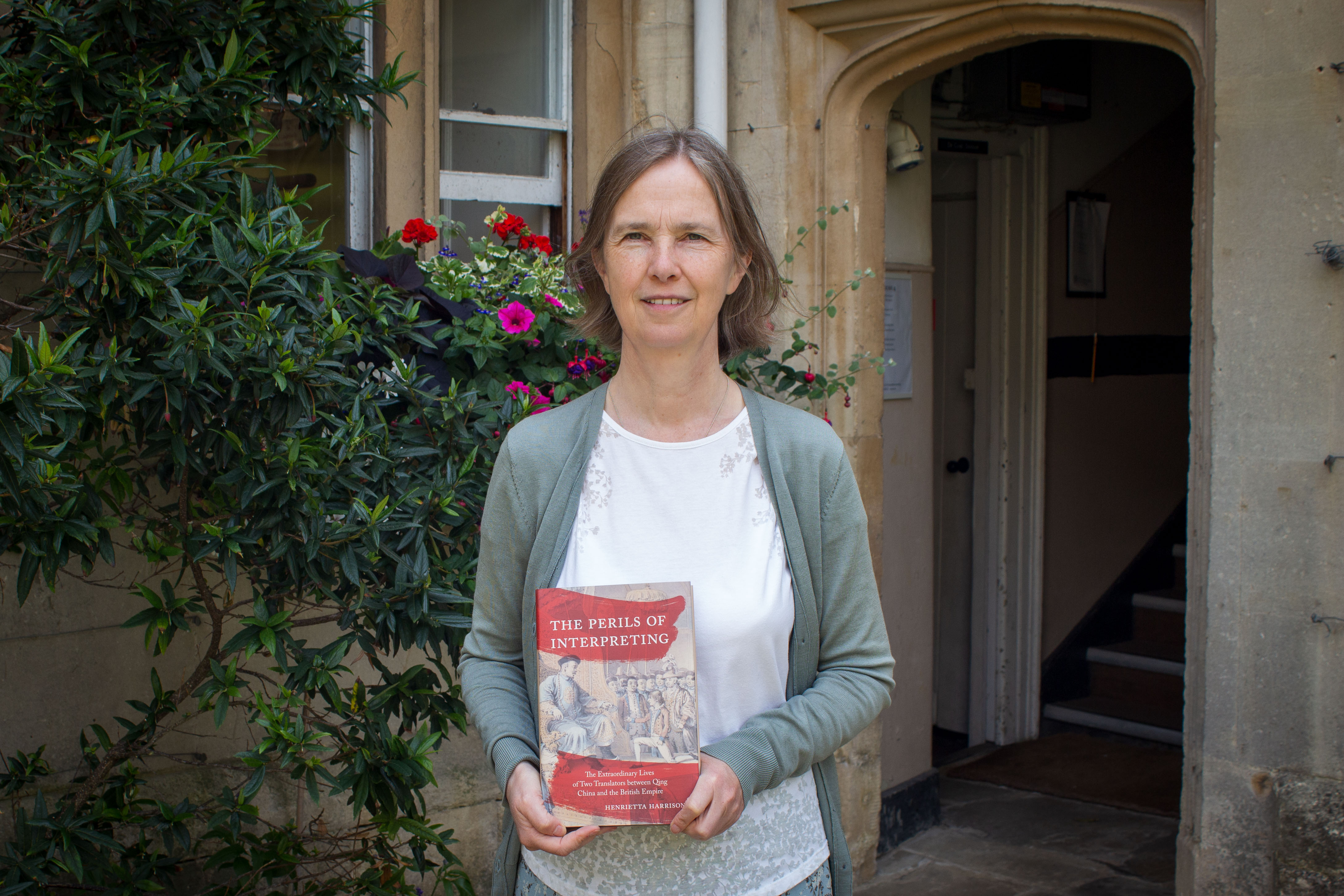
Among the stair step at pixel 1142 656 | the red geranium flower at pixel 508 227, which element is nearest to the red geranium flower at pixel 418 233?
the red geranium flower at pixel 508 227

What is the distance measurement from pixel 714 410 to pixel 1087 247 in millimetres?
4871

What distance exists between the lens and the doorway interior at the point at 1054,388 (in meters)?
5.64

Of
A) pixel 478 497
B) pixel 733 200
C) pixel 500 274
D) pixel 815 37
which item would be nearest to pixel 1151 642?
pixel 815 37

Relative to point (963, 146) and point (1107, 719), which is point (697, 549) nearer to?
point (963, 146)

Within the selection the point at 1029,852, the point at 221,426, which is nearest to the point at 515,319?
the point at 221,426

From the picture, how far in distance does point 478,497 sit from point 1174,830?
356 cm

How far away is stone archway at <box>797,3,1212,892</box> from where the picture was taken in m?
3.21

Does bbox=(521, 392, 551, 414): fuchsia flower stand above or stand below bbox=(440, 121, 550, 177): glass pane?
below

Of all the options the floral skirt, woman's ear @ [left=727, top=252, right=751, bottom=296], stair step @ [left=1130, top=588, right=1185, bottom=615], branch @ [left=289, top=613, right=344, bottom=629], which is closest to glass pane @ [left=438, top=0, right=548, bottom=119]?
branch @ [left=289, top=613, right=344, bottom=629]

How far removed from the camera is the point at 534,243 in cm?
344

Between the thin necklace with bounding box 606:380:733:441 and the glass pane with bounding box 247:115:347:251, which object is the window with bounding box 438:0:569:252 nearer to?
the glass pane with bounding box 247:115:347:251

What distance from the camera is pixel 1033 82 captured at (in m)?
5.41

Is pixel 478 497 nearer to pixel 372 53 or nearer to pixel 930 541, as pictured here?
pixel 372 53

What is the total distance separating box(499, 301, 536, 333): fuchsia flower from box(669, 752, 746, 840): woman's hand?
1790mm
